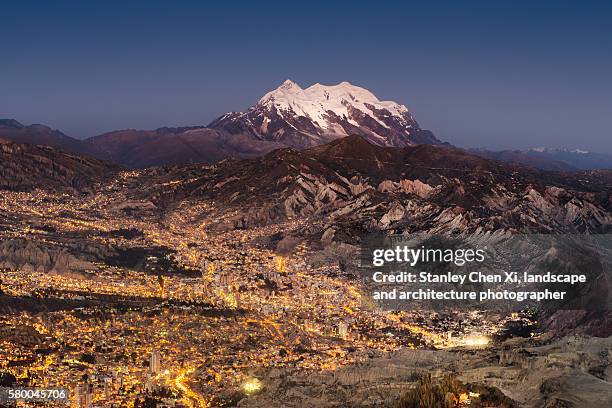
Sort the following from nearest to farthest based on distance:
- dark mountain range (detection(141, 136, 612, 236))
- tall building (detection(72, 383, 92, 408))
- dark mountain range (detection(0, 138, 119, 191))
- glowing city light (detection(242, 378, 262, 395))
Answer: tall building (detection(72, 383, 92, 408))
glowing city light (detection(242, 378, 262, 395))
dark mountain range (detection(141, 136, 612, 236))
dark mountain range (detection(0, 138, 119, 191))

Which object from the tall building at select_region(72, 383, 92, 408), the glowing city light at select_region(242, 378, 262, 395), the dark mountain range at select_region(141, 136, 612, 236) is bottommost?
the tall building at select_region(72, 383, 92, 408)

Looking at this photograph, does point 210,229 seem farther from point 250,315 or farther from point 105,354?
point 105,354

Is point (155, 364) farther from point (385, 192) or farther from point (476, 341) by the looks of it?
point (385, 192)

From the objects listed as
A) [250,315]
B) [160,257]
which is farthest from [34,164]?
[250,315]

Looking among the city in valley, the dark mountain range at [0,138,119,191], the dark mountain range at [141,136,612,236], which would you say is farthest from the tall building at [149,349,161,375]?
the dark mountain range at [0,138,119,191]

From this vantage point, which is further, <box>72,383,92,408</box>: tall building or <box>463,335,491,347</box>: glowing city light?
<box>463,335,491,347</box>: glowing city light

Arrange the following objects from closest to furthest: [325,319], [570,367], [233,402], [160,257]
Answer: [570,367], [233,402], [325,319], [160,257]

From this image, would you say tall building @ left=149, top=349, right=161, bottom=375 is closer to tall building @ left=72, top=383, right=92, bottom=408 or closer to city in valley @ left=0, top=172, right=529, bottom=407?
city in valley @ left=0, top=172, right=529, bottom=407

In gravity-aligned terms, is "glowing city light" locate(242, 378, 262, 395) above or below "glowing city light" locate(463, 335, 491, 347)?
below
